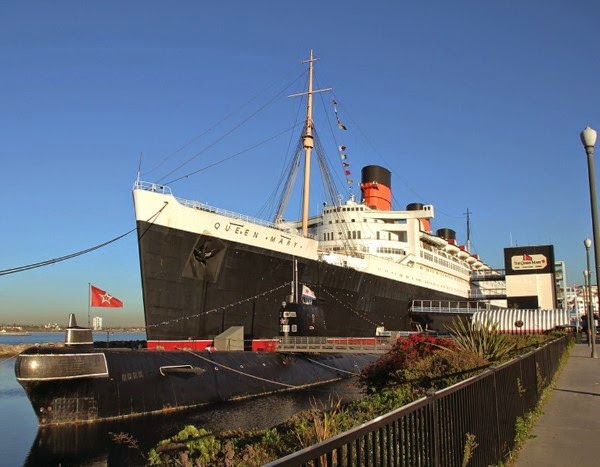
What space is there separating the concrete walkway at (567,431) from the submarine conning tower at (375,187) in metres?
38.7

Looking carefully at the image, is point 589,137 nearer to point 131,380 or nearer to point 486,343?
point 486,343

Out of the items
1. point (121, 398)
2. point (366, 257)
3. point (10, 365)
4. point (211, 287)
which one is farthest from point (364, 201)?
point (10, 365)

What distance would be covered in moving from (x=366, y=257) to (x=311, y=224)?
1225 centimetres

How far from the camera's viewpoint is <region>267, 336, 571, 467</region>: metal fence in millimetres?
3154

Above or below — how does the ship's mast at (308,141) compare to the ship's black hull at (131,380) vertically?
above

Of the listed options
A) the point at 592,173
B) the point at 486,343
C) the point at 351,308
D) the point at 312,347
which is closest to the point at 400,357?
the point at 486,343

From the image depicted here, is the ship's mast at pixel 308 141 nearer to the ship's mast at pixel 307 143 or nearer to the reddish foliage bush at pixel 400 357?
the ship's mast at pixel 307 143

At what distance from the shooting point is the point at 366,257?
39500 mm

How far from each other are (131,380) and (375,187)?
37.5 meters

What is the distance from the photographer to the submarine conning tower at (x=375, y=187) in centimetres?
5219

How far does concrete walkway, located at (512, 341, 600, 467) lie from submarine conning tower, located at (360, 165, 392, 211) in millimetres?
38704

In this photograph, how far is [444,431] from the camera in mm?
4840

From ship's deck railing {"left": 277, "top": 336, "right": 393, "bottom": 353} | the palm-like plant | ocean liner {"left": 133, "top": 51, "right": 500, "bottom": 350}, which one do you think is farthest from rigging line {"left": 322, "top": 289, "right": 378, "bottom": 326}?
the palm-like plant

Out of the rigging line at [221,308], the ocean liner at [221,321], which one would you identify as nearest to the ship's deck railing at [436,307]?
the ocean liner at [221,321]
